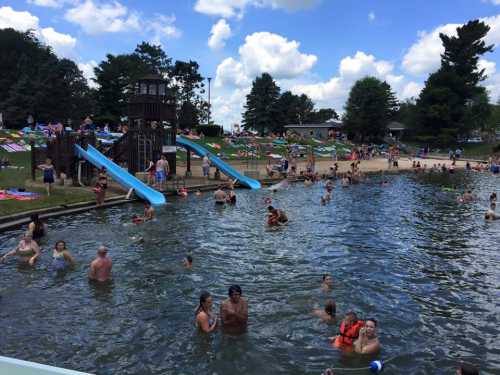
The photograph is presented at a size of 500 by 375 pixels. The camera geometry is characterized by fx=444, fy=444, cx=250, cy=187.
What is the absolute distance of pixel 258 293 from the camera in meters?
10.9

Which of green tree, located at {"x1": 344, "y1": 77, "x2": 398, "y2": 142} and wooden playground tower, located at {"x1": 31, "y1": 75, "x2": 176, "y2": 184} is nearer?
wooden playground tower, located at {"x1": 31, "y1": 75, "x2": 176, "y2": 184}

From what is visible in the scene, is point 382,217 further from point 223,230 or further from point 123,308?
point 123,308

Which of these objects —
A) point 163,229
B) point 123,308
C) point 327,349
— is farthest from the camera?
point 163,229

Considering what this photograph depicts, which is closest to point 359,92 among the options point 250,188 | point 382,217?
point 250,188

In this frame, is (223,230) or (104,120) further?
(104,120)

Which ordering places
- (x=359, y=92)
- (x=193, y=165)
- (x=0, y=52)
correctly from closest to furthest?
1. (x=193, y=165)
2. (x=0, y=52)
3. (x=359, y=92)

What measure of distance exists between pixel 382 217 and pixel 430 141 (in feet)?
195

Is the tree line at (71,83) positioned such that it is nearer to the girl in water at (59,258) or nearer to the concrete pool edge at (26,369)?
the girl in water at (59,258)

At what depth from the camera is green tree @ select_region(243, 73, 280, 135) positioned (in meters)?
87.9

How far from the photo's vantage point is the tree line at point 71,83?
5697 centimetres

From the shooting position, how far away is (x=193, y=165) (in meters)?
40.2

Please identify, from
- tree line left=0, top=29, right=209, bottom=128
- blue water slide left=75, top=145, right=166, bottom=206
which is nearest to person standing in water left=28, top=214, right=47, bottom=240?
blue water slide left=75, top=145, right=166, bottom=206

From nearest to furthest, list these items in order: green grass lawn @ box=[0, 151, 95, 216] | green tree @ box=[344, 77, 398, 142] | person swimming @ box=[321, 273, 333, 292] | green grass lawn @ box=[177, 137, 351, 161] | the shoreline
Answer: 1. person swimming @ box=[321, 273, 333, 292]
2. the shoreline
3. green grass lawn @ box=[0, 151, 95, 216]
4. green grass lawn @ box=[177, 137, 351, 161]
5. green tree @ box=[344, 77, 398, 142]

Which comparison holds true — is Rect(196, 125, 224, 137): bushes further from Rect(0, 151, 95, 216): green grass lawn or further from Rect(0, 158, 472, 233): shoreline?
Rect(0, 151, 95, 216): green grass lawn
